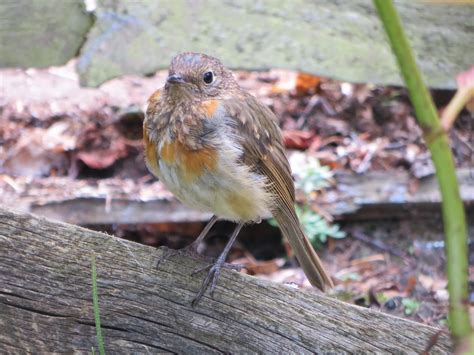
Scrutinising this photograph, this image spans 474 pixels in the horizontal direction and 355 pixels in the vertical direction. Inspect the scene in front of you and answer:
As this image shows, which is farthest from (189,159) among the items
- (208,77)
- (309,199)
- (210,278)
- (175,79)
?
(309,199)

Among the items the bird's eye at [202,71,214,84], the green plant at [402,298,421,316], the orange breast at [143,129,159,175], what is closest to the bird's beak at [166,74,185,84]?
the bird's eye at [202,71,214,84]

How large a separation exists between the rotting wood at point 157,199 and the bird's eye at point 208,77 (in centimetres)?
145

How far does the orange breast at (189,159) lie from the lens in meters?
2.96

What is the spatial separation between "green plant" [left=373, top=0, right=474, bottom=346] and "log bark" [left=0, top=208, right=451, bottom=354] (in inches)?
50.3

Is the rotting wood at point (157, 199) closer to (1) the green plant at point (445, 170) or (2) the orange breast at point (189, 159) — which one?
(2) the orange breast at point (189, 159)

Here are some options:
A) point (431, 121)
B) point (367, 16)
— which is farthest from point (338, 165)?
point (431, 121)

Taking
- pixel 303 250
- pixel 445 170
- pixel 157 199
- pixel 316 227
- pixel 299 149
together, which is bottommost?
pixel 157 199

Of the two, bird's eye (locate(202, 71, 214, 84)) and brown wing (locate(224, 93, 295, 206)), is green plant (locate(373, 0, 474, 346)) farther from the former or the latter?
bird's eye (locate(202, 71, 214, 84))

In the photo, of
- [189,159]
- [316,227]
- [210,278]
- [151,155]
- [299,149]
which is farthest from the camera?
[299,149]

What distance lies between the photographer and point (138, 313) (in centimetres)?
233

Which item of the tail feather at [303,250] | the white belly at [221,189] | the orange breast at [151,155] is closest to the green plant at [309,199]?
the tail feather at [303,250]

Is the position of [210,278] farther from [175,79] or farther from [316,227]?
[316,227]

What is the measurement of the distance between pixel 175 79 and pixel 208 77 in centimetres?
21

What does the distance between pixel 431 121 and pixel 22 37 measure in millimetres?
4266
